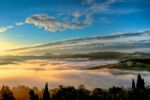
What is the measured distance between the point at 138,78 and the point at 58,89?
39.5 m

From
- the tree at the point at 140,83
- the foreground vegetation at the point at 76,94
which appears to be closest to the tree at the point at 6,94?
the foreground vegetation at the point at 76,94

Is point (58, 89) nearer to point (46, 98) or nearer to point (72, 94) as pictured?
point (72, 94)

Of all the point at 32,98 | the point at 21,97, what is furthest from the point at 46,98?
the point at 21,97

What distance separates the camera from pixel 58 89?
174 meters

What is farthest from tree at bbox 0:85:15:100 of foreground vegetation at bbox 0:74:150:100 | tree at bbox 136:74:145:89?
tree at bbox 136:74:145:89

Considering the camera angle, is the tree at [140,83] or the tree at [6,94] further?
the tree at [140,83]

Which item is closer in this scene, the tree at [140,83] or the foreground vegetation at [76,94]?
the foreground vegetation at [76,94]

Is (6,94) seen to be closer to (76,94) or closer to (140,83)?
(76,94)

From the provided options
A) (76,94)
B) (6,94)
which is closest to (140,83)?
(76,94)

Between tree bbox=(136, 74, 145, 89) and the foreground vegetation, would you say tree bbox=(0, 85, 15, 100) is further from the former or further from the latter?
tree bbox=(136, 74, 145, 89)

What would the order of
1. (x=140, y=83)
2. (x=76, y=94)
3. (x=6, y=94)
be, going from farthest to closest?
(x=140, y=83), (x=76, y=94), (x=6, y=94)

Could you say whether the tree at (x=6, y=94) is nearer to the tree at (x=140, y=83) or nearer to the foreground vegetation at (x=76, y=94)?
the foreground vegetation at (x=76, y=94)

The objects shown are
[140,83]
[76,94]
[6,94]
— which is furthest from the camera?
[140,83]

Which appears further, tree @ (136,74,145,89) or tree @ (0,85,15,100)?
tree @ (136,74,145,89)
